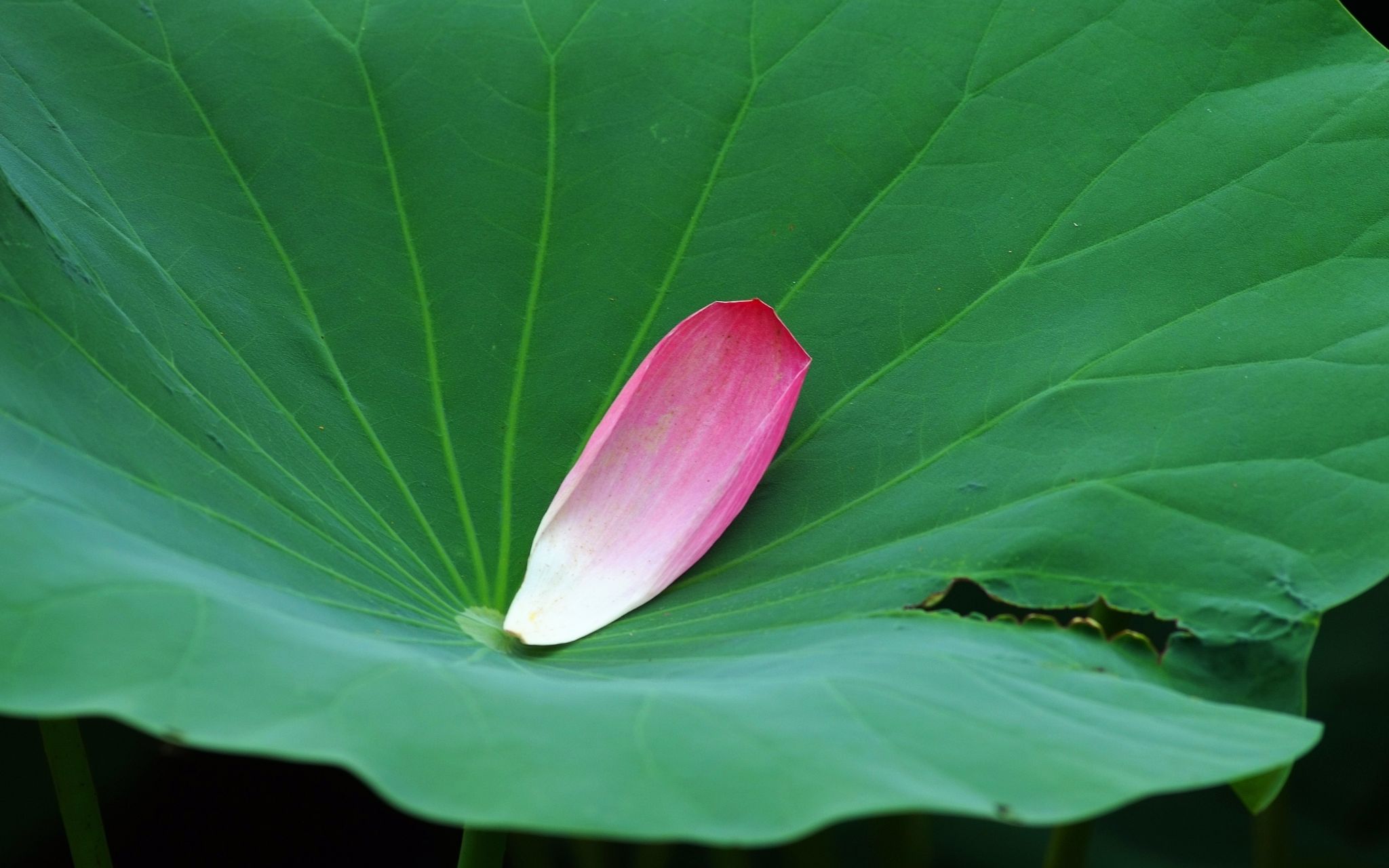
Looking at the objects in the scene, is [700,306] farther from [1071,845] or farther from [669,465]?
[1071,845]

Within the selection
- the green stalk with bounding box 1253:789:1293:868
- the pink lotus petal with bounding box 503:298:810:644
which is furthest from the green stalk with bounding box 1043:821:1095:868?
the pink lotus petal with bounding box 503:298:810:644

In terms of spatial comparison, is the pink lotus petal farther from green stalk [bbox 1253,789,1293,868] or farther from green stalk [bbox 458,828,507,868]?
green stalk [bbox 1253,789,1293,868]

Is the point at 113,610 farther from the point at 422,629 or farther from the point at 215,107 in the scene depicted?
the point at 215,107

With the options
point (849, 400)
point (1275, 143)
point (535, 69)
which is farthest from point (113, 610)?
point (1275, 143)

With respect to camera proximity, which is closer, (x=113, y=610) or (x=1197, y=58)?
(x=113, y=610)

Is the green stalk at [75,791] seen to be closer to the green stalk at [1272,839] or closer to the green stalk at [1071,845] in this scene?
the green stalk at [1071,845]

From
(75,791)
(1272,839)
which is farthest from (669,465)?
(1272,839)

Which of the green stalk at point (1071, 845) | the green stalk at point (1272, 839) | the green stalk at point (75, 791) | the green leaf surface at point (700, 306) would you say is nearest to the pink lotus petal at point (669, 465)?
the green leaf surface at point (700, 306)
